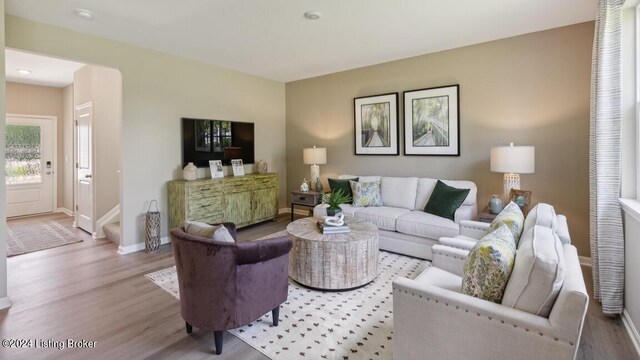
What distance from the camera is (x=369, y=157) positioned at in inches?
209

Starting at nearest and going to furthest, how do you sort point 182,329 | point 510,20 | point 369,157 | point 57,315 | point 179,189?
point 182,329
point 57,315
point 510,20
point 179,189
point 369,157

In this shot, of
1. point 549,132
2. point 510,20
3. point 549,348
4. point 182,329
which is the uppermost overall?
point 510,20

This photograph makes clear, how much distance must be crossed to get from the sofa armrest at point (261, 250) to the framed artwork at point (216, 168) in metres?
3.16

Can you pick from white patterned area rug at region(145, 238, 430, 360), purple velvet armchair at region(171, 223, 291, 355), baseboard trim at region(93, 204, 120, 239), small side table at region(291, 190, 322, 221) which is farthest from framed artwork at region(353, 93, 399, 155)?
baseboard trim at region(93, 204, 120, 239)

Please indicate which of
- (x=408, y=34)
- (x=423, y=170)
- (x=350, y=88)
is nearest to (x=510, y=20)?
(x=408, y=34)

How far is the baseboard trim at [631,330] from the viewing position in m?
2.09

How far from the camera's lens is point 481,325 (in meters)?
1.45

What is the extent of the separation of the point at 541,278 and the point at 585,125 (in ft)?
10.3

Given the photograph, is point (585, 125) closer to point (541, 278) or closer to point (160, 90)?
point (541, 278)

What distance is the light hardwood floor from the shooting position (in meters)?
2.11

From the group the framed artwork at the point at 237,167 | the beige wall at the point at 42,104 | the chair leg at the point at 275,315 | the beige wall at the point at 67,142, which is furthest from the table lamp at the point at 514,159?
the beige wall at the point at 42,104

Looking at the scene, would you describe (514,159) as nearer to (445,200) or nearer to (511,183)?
(511,183)

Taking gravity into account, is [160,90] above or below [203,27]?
below

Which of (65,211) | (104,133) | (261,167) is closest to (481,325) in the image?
(261,167)
